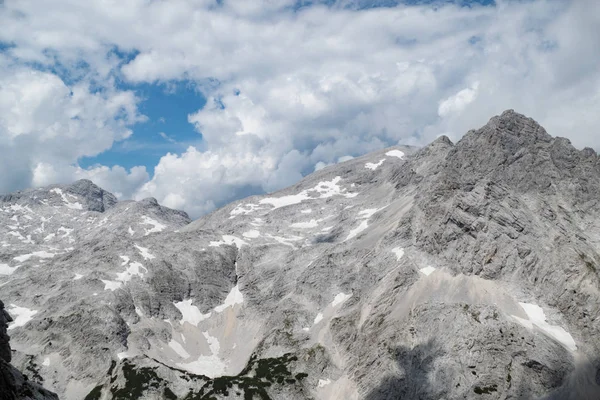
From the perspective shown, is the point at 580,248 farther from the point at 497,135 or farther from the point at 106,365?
the point at 106,365

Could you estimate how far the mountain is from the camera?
116 metres

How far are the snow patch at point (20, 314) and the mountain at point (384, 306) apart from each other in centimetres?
81

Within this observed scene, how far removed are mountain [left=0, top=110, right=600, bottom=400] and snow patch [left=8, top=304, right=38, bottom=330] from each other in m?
0.81

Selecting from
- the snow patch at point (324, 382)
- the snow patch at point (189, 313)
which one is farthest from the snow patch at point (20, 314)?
the snow patch at point (324, 382)

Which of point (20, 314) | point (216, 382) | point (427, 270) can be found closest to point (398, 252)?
point (427, 270)

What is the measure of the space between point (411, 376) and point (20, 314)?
13536cm

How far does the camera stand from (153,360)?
146 metres

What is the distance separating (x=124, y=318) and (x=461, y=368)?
4353 inches

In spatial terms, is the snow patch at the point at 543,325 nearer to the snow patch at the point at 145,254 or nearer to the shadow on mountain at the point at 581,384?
the shadow on mountain at the point at 581,384

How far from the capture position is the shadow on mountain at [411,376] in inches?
4491

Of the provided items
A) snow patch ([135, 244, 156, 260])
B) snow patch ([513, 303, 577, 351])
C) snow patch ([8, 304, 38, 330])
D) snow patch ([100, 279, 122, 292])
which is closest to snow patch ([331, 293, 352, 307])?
snow patch ([513, 303, 577, 351])

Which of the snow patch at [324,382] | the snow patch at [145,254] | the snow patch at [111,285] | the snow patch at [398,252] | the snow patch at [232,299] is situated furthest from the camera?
the snow patch at [145,254]

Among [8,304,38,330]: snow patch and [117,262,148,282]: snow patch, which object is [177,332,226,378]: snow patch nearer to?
[117,262,148,282]: snow patch

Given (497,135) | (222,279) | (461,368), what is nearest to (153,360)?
(222,279)
